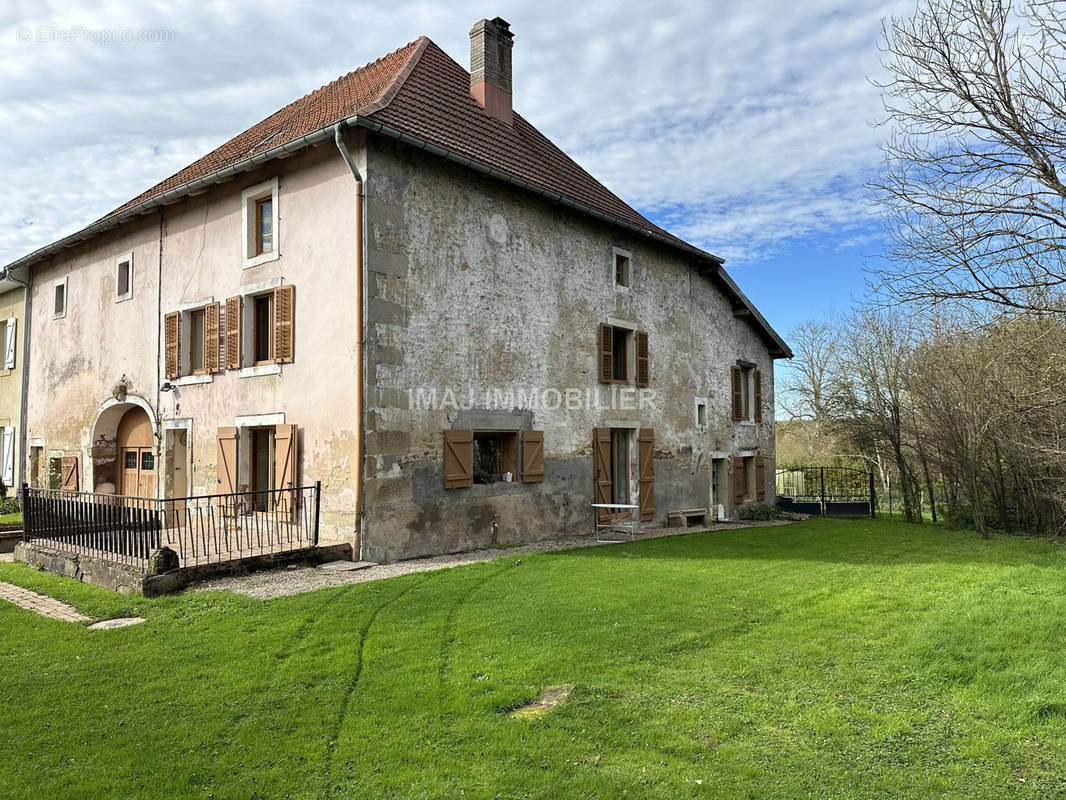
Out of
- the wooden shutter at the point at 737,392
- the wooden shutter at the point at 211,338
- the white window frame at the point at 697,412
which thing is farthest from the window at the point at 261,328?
the wooden shutter at the point at 737,392

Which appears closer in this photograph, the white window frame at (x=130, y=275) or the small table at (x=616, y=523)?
the small table at (x=616, y=523)

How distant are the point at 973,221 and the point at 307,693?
7411 mm

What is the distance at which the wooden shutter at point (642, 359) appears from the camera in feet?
53.2

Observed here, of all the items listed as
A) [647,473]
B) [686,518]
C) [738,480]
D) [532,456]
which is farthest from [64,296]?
[738,480]

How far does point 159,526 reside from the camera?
9.46m

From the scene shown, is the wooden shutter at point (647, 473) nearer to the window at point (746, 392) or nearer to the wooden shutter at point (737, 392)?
the window at point (746, 392)

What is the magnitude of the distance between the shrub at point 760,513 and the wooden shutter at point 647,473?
4680 mm

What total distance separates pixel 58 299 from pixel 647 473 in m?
14.2

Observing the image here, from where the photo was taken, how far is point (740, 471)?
20.4m

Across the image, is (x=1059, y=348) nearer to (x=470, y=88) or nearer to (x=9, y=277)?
(x=470, y=88)

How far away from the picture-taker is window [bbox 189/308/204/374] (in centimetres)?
1361

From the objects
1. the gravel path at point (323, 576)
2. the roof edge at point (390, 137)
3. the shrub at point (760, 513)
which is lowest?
the shrub at point (760, 513)

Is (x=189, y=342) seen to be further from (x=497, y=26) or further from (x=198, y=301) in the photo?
(x=497, y=26)

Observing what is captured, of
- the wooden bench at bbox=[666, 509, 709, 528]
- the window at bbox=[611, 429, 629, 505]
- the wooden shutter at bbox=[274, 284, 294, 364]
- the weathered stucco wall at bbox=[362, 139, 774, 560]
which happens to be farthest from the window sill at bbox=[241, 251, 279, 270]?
the wooden bench at bbox=[666, 509, 709, 528]
